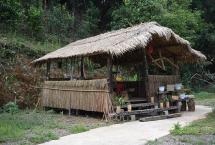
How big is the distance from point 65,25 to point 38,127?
17115 millimetres

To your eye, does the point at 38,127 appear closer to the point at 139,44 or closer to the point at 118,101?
the point at 118,101

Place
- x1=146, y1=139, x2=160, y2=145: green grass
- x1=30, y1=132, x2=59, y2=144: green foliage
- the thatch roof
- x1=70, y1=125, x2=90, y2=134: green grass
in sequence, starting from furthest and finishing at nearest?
1. the thatch roof
2. x1=70, y1=125, x2=90, y2=134: green grass
3. x1=30, y1=132, x2=59, y2=144: green foliage
4. x1=146, y1=139, x2=160, y2=145: green grass

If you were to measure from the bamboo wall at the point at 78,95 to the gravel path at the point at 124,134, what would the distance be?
1.43m

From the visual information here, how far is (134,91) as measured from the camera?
57.4 feet

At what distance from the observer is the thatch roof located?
45.7 feet

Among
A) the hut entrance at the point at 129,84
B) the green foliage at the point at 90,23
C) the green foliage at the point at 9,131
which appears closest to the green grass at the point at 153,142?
the green foliage at the point at 9,131

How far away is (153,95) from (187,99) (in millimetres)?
1885

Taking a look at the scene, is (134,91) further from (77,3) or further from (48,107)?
(77,3)

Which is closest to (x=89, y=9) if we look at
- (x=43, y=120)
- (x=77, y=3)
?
(x=77, y=3)

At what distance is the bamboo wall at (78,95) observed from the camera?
46.7ft

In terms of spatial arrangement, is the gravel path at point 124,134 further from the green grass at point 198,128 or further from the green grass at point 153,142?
the green grass at point 198,128

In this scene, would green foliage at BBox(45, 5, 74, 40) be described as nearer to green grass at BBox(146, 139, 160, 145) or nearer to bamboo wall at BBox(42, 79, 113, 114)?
bamboo wall at BBox(42, 79, 113, 114)

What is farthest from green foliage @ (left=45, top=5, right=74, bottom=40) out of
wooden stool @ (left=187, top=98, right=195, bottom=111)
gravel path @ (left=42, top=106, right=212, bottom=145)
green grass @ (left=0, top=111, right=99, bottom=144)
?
gravel path @ (left=42, top=106, right=212, bottom=145)

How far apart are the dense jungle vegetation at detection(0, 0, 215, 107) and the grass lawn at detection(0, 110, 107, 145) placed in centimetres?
461
